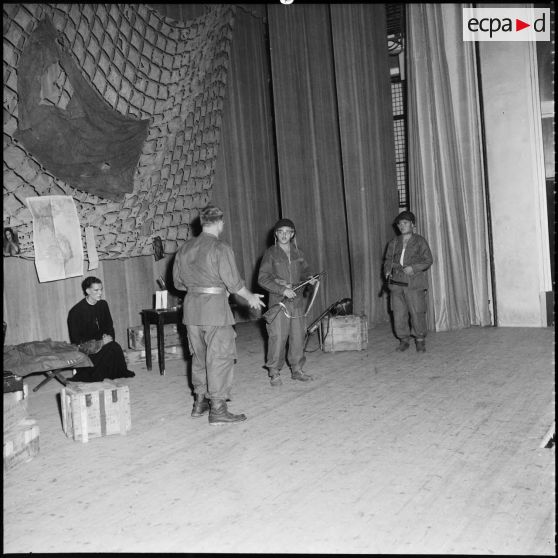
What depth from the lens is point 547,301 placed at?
7793 millimetres

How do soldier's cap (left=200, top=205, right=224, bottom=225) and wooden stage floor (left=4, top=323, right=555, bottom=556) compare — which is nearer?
wooden stage floor (left=4, top=323, right=555, bottom=556)

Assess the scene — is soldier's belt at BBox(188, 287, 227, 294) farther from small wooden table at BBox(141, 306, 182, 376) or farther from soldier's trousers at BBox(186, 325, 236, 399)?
small wooden table at BBox(141, 306, 182, 376)

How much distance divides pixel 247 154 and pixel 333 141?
1.45 metres

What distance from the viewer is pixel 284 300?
5535mm

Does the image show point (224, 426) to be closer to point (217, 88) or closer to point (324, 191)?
point (324, 191)

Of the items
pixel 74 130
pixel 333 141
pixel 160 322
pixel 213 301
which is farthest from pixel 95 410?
pixel 333 141

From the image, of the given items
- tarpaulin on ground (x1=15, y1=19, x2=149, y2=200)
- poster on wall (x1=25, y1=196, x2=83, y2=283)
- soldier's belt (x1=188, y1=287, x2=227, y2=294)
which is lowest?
soldier's belt (x1=188, y1=287, x2=227, y2=294)

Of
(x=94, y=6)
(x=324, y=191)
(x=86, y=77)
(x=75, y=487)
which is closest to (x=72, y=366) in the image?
(x=75, y=487)

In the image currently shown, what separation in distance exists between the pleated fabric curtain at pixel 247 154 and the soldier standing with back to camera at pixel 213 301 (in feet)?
14.7

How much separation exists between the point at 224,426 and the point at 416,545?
206 cm

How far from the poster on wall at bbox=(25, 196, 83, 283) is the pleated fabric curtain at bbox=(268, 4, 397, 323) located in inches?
98.7

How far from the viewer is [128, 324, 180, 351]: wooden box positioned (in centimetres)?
698

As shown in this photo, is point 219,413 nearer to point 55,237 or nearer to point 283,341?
point 283,341

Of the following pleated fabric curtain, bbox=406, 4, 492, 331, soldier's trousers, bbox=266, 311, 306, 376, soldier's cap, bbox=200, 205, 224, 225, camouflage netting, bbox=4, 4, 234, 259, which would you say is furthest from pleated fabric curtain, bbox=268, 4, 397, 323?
soldier's cap, bbox=200, 205, 224, 225
